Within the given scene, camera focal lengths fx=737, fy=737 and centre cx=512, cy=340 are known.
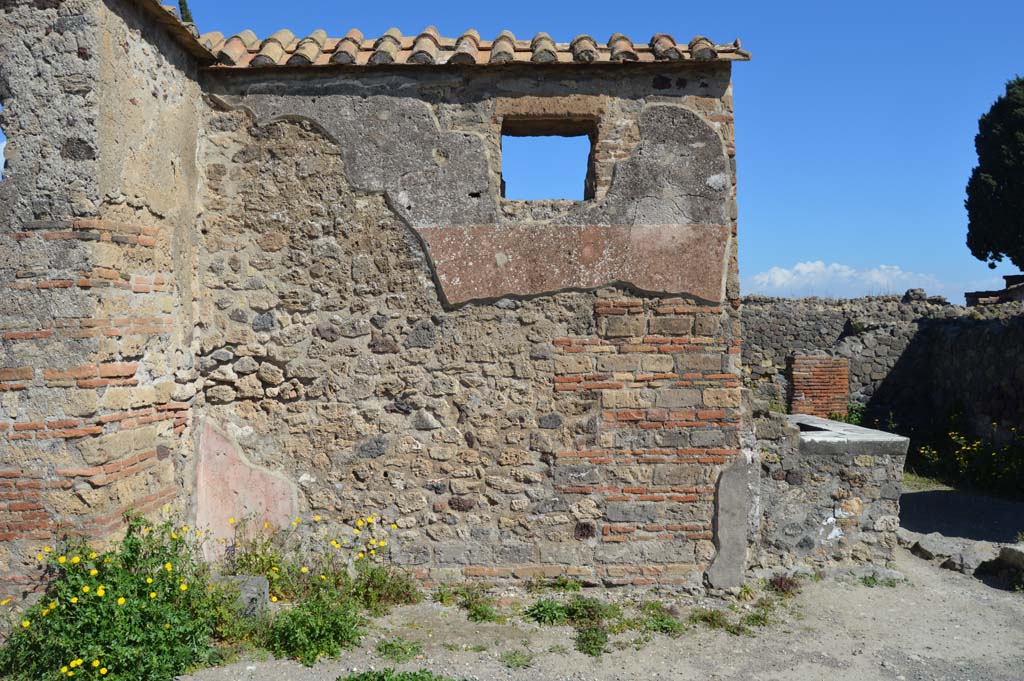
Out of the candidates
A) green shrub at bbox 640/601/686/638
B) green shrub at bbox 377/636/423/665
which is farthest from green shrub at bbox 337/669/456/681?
green shrub at bbox 640/601/686/638

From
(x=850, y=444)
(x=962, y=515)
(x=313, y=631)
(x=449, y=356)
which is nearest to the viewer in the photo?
(x=313, y=631)

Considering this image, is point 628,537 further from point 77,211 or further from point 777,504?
point 77,211

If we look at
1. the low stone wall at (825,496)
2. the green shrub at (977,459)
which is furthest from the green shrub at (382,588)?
the green shrub at (977,459)

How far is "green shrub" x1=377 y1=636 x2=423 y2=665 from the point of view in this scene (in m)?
4.33

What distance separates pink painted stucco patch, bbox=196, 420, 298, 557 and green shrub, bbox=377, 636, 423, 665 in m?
1.27

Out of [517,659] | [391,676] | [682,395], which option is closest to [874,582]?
[682,395]

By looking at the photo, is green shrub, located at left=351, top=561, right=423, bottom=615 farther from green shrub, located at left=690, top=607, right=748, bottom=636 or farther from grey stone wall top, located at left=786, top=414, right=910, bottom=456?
grey stone wall top, located at left=786, top=414, right=910, bottom=456

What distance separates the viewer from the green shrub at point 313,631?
4301mm

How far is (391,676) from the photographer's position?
3.86 metres

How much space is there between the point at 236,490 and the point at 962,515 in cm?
770

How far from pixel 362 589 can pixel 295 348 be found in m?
1.74

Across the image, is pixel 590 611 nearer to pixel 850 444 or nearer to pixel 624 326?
pixel 624 326

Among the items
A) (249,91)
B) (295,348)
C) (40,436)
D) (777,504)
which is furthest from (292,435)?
(777,504)

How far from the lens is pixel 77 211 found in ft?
13.7
